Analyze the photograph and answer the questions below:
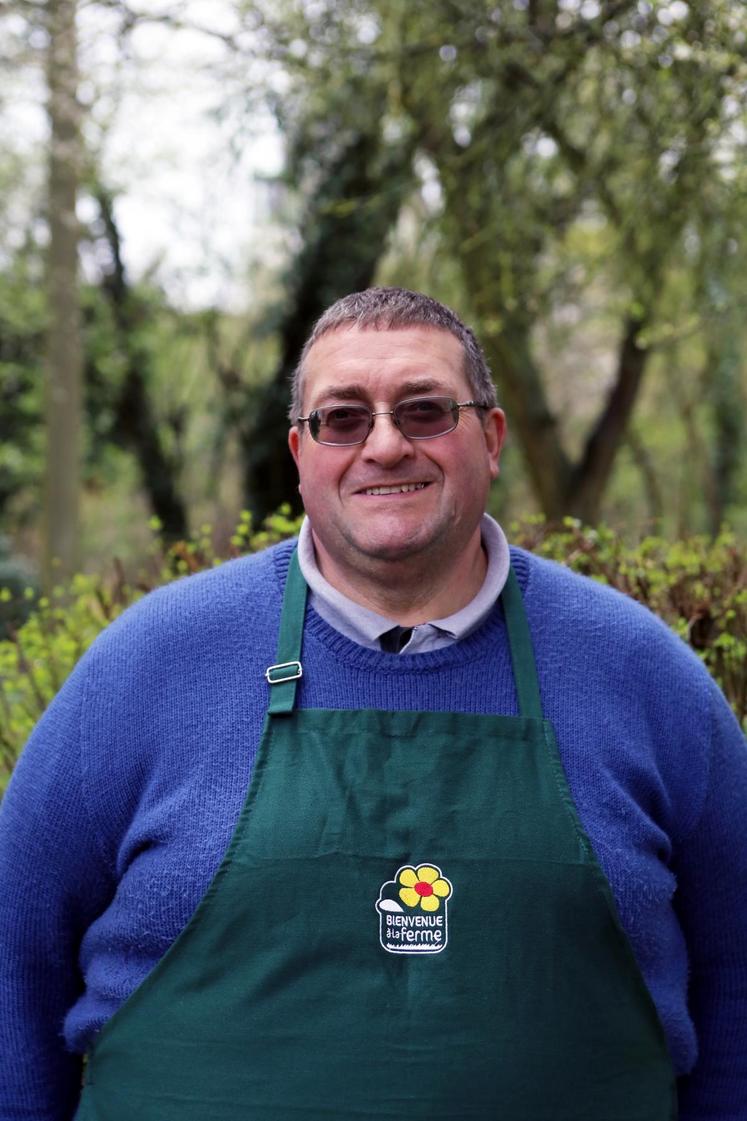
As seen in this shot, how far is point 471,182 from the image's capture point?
686cm

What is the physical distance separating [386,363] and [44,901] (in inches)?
39.0

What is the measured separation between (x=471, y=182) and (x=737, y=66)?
246 cm

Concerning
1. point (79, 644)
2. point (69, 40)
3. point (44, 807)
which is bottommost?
point (79, 644)

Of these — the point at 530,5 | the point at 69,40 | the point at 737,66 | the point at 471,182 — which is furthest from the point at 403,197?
the point at 737,66

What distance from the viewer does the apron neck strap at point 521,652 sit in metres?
1.85

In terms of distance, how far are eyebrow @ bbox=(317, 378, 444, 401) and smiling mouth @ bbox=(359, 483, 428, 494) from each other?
14 cm

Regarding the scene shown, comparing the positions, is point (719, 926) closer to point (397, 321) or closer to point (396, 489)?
point (396, 489)

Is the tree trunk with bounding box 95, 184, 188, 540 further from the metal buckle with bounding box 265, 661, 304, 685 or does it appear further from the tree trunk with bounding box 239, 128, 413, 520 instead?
the metal buckle with bounding box 265, 661, 304, 685

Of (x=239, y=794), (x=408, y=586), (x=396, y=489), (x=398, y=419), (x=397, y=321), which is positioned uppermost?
(x=397, y=321)

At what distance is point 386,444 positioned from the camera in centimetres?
185

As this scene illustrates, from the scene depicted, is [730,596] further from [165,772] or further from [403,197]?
[403,197]

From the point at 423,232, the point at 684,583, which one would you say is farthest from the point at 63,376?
the point at 684,583

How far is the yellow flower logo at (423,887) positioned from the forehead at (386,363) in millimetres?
725

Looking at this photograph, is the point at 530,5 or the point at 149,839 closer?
the point at 149,839
